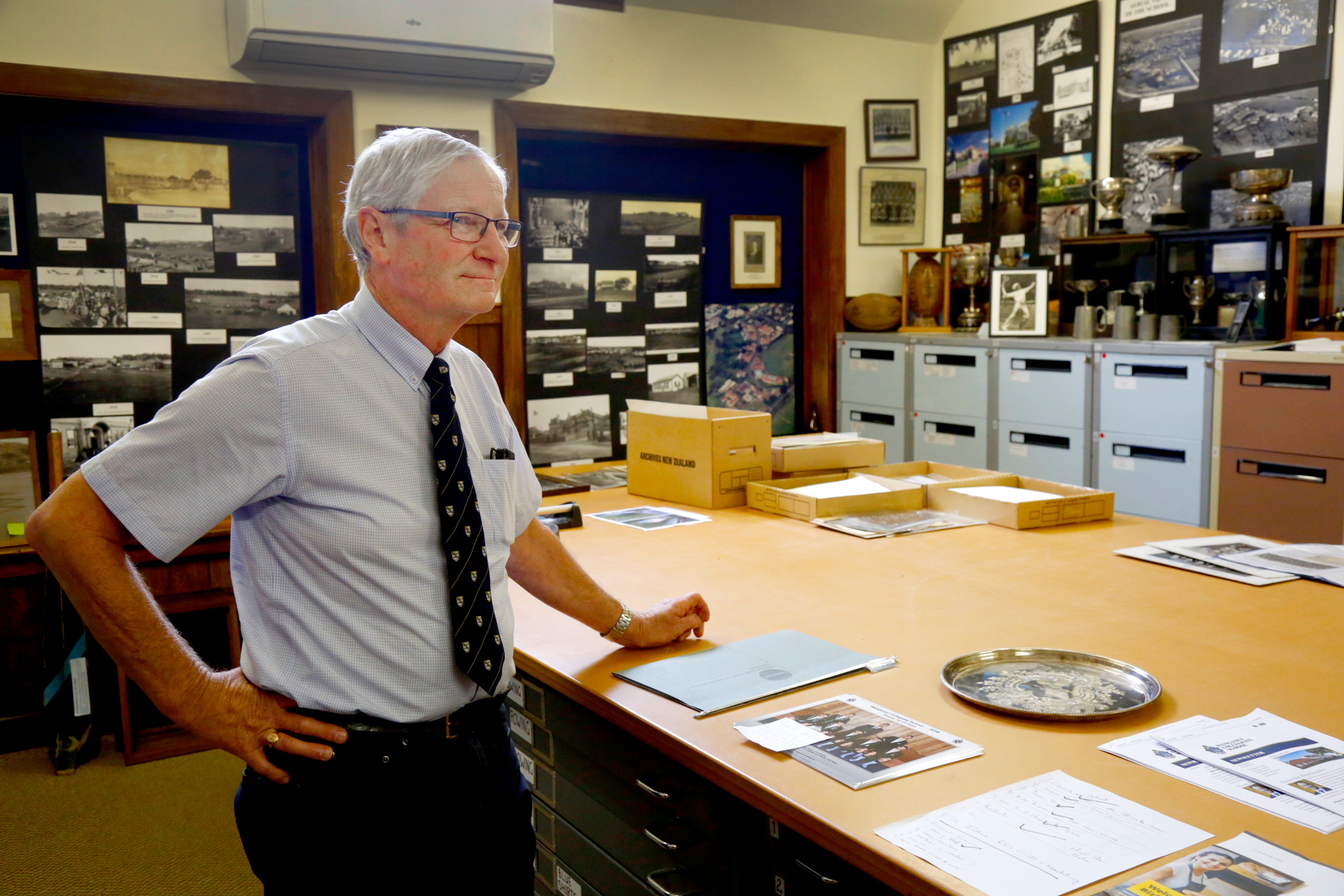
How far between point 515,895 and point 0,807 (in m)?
2.36

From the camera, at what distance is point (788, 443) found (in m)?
3.07

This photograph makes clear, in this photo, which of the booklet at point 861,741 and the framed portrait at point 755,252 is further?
the framed portrait at point 755,252

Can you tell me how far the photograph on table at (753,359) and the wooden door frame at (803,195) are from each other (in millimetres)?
95

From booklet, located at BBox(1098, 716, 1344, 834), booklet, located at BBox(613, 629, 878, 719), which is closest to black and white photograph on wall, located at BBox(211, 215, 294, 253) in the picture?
booklet, located at BBox(613, 629, 878, 719)

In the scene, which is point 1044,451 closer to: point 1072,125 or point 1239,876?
point 1072,125

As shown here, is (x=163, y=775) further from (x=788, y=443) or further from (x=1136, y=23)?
(x=1136, y=23)

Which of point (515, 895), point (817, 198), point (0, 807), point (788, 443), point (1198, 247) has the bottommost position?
point (0, 807)

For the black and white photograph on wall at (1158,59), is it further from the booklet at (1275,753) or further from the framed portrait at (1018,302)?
the booklet at (1275,753)

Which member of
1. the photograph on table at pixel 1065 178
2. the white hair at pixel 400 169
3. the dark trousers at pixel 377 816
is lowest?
the dark trousers at pixel 377 816

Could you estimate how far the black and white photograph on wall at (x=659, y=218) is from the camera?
5.03 metres

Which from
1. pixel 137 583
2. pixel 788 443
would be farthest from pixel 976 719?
pixel 788 443

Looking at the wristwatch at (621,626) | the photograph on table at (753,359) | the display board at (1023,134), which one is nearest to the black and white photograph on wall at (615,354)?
the photograph on table at (753,359)

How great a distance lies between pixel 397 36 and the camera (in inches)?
147

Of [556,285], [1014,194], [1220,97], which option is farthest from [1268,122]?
[556,285]
